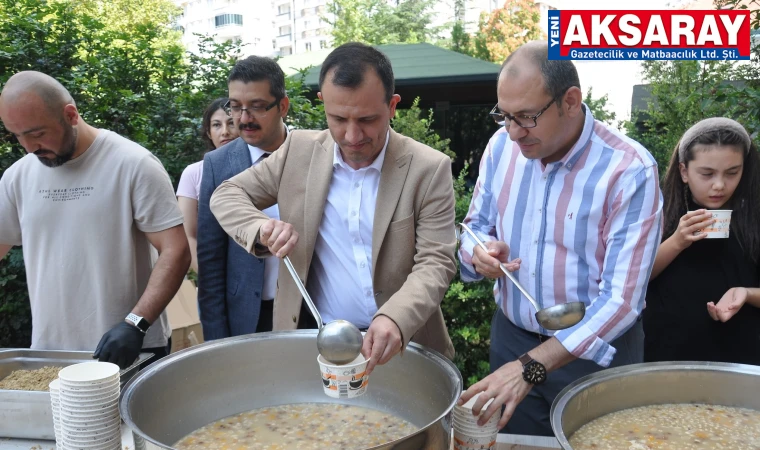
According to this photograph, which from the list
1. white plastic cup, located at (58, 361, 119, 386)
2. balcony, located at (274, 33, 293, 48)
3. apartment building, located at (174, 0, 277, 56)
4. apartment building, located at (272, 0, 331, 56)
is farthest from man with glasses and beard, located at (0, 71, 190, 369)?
balcony, located at (274, 33, 293, 48)

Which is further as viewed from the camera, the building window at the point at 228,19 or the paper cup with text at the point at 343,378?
the building window at the point at 228,19

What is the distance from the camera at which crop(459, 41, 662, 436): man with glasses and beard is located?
1537 mm

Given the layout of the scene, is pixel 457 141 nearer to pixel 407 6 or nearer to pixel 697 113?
pixel 697 113

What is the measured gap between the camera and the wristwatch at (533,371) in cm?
146

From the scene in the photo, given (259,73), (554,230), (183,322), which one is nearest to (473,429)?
(554,230)

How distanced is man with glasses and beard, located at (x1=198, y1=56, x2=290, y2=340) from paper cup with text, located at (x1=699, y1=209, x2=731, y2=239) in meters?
Answer: 1.51

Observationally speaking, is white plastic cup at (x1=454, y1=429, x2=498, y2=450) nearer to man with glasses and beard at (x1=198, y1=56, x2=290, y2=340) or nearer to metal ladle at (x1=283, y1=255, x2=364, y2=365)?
metal ladle at (x1=283, y1=255, x2=364, y2=365)

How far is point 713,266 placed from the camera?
2.22 meters

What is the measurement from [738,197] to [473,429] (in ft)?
4.92

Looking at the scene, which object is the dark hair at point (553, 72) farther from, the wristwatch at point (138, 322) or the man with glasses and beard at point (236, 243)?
the wristwatch at point (138, 322)

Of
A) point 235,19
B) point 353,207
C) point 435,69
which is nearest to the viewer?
point 353,207

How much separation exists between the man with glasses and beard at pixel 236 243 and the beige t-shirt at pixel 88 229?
0.20 m

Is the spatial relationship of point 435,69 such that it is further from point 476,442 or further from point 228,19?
point 228,19

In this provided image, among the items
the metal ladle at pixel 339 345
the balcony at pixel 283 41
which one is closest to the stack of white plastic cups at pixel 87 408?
the metal ladle at pixel 339 345
